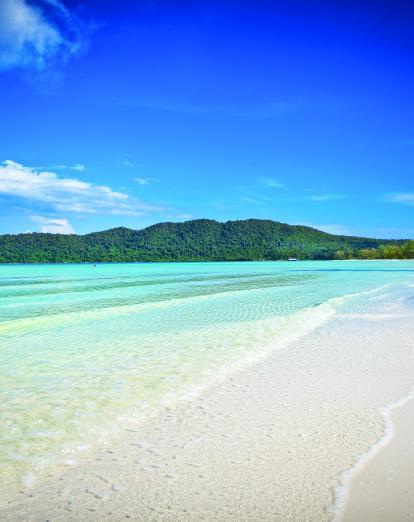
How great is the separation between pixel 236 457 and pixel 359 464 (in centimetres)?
102

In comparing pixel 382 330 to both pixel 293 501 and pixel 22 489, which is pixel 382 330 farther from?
pixel 22 489

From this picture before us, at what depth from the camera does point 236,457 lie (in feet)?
12.6

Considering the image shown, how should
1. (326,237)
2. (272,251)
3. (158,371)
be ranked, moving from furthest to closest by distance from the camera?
1. (326,237)
2. (272,251)
3. (158,371)

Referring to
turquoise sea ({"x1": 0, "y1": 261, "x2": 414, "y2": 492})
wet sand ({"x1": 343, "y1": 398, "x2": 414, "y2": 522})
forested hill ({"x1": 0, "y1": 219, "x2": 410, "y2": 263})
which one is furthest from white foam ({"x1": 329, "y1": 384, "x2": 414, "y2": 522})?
forested hill ({"x1": 0, "y1": 219, "x2": 410, "y2": 263})

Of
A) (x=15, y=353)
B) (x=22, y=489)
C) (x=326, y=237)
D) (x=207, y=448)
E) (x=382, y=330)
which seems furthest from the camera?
(x=326, y=237)

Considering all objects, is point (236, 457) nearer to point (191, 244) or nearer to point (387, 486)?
point (387, 486)

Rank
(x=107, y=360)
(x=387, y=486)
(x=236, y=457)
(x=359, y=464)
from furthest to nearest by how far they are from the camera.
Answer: (x=107, y=360) < (x=236, y=457) < (x=359, y=464) < (x=387, y=486)

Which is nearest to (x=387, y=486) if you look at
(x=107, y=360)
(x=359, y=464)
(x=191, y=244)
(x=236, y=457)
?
(x=359, y=464)

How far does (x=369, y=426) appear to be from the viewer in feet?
14.5

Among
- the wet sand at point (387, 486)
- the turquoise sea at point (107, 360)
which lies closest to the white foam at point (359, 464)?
the wet sand at point (387, 486)

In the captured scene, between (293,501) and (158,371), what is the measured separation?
14.4ft

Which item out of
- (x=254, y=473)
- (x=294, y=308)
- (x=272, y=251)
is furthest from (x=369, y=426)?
(x=272, y=251)

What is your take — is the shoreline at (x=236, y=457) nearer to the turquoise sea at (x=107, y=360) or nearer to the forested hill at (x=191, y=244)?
the turquoise sea at (x=107, y=360)

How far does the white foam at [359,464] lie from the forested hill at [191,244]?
123m
